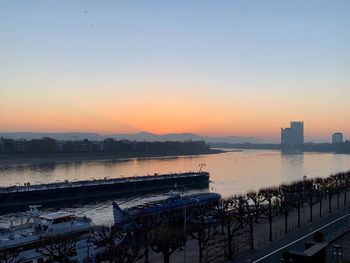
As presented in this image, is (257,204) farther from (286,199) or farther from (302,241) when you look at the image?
(302,241)

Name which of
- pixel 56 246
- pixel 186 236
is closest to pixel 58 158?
pixel 186 236

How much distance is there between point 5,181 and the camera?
60.5 m

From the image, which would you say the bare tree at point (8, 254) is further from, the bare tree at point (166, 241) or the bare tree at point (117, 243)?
the bare tree at point (166, 241)

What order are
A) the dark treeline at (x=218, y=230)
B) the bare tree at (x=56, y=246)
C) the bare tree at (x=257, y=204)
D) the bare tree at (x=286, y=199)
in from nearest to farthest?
the bare tree at (x=56, y=246)
the dark treeline at (x=218, y=230)
the bare tree at (x=257, y=204)
the bare tree at (x=286, y=199)

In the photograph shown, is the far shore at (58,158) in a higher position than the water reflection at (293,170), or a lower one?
higher

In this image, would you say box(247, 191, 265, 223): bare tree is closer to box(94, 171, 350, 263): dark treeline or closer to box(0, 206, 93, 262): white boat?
box(94, 171, 350, 263): dark treeline

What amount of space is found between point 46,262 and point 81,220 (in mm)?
6579

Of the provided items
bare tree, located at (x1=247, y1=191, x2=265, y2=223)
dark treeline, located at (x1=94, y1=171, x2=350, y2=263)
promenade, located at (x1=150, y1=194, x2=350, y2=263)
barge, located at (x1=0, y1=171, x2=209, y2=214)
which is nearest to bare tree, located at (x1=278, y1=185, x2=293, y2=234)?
dark treeline, located at (x1=94, y1=171, x2=350, y2=263)

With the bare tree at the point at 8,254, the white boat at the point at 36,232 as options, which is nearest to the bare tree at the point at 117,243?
the white boat at the point at 36,232

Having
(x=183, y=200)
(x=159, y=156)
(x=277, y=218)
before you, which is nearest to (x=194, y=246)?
(x=277, y=218)

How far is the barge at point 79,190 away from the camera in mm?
44531

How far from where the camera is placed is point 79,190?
48.7 meters

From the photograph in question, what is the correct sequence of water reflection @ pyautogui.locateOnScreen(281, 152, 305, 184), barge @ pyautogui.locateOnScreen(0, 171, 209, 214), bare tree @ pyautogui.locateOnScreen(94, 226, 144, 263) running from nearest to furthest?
bare tree @ pyautogui.locateOnScreen(94, 226, 144, 263), barge @ pyautogui.locateOnScreen(0, 171, 209, 214), water reflection @ pyautogui.locateOnScreen(281, 152, 305, 184)

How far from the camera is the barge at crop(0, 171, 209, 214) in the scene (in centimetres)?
4453
